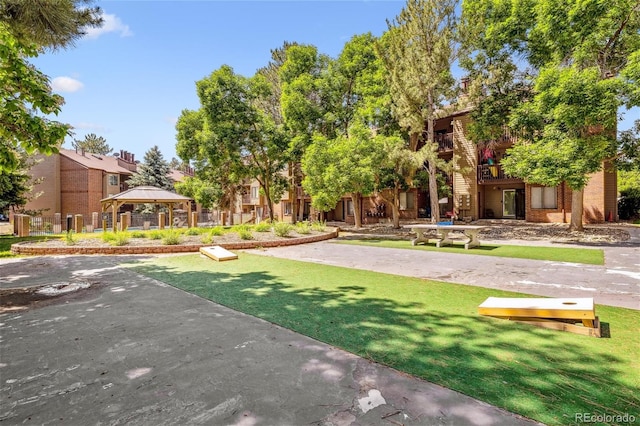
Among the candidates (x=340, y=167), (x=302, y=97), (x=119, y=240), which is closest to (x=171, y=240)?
(x=119, y=240)

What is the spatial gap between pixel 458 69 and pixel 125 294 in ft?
70.2

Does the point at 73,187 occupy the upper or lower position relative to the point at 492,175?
upper

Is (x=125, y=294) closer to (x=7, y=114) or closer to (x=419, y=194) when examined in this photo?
(x=7, y=114)

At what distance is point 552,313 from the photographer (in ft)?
14.6

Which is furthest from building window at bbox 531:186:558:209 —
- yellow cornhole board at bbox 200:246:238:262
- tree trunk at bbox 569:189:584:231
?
yellow cornhole board at bbox 200:246:238:262

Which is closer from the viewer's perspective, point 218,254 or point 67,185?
point 218,254

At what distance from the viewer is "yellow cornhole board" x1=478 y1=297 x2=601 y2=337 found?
4273 mm

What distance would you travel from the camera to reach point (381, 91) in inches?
912

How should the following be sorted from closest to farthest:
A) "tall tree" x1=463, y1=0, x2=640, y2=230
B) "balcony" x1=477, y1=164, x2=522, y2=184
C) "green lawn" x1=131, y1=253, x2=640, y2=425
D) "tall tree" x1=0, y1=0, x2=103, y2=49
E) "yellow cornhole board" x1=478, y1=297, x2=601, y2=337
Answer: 1. "green lawn" x1=131, y1=253, x2=640, y2=425
2. "yellow cornhole board" x1=478, y1=297, x2=601, y2=337
3. "tall tree" x1=0, y1=0, x2=103, y2=49
4. "tall tree" x1=463, y1=0, x2=640, y2=230
5. "balcony" x1=477, y1=164, x2=522, y2=184

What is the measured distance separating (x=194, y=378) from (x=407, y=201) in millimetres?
30812

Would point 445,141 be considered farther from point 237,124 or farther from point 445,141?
point 237,124

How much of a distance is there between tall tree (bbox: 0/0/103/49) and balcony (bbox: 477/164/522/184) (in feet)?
87.0

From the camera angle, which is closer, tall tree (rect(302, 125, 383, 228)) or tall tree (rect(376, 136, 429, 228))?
tall tree (rect(302, 125, 383, 228))

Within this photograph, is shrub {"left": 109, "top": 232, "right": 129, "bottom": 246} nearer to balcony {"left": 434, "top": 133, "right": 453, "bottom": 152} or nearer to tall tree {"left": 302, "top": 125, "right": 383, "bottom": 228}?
tall tree {"left": 302, "top": 125, "right": 383, "bottom": 228}
